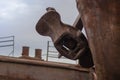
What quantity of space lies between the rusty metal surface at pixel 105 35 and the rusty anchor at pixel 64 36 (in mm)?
657

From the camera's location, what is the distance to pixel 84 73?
8.70 metres

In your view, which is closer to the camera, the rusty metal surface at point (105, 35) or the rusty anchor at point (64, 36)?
the rusty metal surface at point (105, 35)

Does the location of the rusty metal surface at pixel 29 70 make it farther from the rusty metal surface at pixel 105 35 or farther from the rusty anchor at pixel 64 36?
the rusty metal surface at pixel 105 35

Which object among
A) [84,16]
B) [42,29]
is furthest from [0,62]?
[84,16]

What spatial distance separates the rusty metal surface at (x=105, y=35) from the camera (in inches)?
189

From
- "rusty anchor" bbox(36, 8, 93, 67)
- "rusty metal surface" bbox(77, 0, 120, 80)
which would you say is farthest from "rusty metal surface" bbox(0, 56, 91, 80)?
"rusty metal surface" bbox(77, 0, 120, 80)

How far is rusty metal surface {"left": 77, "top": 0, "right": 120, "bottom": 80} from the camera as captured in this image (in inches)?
189

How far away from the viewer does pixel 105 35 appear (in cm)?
488

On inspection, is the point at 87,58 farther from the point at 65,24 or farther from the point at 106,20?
the point at 106,20

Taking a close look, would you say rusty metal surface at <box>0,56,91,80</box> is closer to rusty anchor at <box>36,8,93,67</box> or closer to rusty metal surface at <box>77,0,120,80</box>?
rusty anchor at <box>36,8,93,67</box>

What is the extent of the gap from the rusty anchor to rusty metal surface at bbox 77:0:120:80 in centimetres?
66

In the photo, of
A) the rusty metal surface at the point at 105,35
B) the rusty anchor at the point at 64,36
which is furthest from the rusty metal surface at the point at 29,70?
the rusty metal surface at the point at 105,35

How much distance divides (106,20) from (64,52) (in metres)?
1.14

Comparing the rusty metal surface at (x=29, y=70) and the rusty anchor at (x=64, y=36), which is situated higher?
the rusty anchor at (x=64, y=36)
